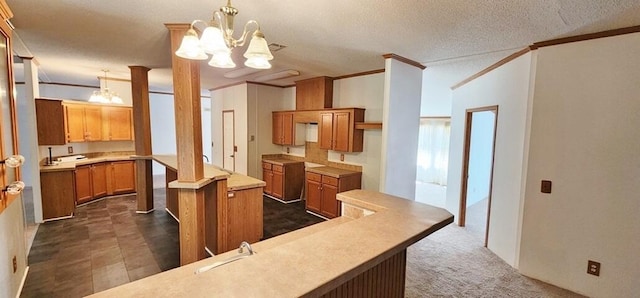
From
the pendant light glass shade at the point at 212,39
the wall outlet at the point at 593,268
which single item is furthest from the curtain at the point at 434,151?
the pendant light glass shade at the point at 212,39

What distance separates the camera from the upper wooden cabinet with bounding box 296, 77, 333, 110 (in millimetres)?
5445

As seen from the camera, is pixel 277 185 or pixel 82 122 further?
pixel 277 185

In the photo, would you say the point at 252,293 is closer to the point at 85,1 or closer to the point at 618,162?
the point at 85,1

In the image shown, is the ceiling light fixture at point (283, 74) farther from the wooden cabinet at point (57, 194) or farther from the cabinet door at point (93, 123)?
the wooden cabinet at point (57, 194)

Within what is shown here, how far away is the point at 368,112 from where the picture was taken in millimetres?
4914

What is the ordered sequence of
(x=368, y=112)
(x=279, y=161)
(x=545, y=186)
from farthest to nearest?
(x=279, y=161) → (x=368, y=112) → (x=545, y=186)

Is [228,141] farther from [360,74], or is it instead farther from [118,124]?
[360,74]

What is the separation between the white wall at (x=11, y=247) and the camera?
219cm

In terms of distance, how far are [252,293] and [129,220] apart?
464 centimetres

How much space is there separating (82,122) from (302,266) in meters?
6.52

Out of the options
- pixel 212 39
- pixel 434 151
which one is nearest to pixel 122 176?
pixel 212 39

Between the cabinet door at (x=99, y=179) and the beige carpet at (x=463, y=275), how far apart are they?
19.9 feet

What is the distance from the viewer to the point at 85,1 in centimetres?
223

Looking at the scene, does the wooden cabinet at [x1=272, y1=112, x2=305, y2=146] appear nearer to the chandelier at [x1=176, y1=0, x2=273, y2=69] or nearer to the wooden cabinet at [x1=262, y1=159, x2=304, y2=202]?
the wooden cabinet at [x1=262, y1=159, x2=304, y2=202]
